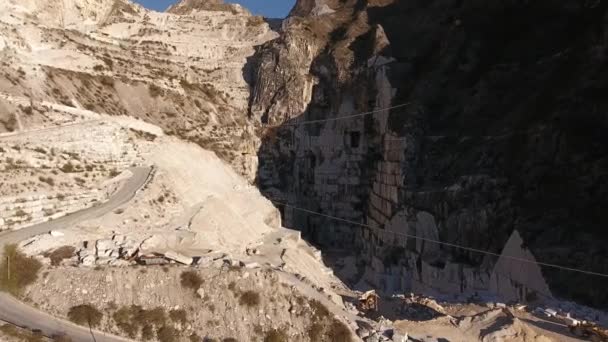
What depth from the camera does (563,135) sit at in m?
21.8

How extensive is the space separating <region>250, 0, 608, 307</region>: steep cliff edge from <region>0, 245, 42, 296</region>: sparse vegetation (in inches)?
721

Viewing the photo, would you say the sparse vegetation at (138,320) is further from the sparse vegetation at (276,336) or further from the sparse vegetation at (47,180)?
the sparse vegetation at (47,180)

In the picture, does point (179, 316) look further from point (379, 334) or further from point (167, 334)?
point (379, 334)

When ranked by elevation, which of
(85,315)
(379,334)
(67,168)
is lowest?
(379,334)

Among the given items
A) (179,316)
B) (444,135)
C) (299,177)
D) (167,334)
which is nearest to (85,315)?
(167,334)

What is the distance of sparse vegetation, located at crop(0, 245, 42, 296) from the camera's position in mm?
14208

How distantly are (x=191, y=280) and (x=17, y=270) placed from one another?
17.5ft

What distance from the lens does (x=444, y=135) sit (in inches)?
1184

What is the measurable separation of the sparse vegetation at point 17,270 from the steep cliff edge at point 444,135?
1831 centimetres

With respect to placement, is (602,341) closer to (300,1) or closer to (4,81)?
(4,81)

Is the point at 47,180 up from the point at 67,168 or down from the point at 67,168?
down

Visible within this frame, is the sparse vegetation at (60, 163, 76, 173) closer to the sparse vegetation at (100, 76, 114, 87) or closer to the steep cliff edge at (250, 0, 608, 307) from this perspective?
the sparse vegetation at (100, 76, 114, 87)

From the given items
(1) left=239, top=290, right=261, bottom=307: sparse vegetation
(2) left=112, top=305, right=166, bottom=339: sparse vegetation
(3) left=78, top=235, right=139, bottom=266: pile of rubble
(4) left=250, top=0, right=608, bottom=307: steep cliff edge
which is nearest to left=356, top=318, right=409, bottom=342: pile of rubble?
(1) left=239, top=290, right=261, bottom=307: sparse vegetation

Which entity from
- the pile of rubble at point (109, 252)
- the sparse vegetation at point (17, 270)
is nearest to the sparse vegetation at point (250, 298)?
the pile of rubble at point (109, 252)
